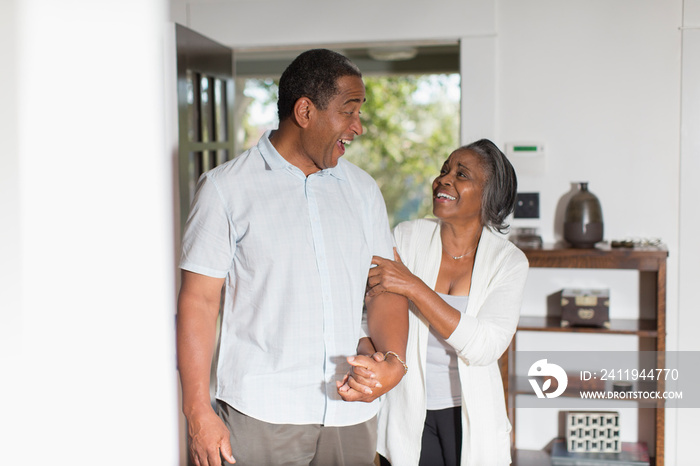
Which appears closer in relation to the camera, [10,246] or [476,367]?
[10,246]

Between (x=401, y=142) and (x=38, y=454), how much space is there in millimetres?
8534

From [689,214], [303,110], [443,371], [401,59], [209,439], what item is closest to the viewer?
[209,439]

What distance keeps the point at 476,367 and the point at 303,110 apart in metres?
0.92

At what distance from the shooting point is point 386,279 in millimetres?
1780

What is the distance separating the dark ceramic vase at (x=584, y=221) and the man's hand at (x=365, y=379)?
1.82 meters

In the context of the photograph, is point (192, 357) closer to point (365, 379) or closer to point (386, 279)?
point (365, 379)

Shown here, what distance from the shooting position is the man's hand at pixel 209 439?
1.49 m

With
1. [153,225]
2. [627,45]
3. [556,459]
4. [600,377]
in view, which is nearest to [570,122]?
[627,45]

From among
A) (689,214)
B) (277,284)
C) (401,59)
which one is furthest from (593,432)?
(401,59)

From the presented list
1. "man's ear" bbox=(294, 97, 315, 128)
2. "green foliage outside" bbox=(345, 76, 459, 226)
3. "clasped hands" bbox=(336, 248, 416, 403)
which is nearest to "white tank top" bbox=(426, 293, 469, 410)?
"clasped hands" bbox=(336, 248, 416, 403)

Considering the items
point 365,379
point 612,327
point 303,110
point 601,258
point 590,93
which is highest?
point 590,93

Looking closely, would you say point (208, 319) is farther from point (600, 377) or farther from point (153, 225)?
point (600, 377)

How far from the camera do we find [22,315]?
60 centimetres

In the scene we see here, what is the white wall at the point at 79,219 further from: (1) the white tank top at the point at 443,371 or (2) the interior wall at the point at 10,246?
(1) the white tank top at the point at 443,371
